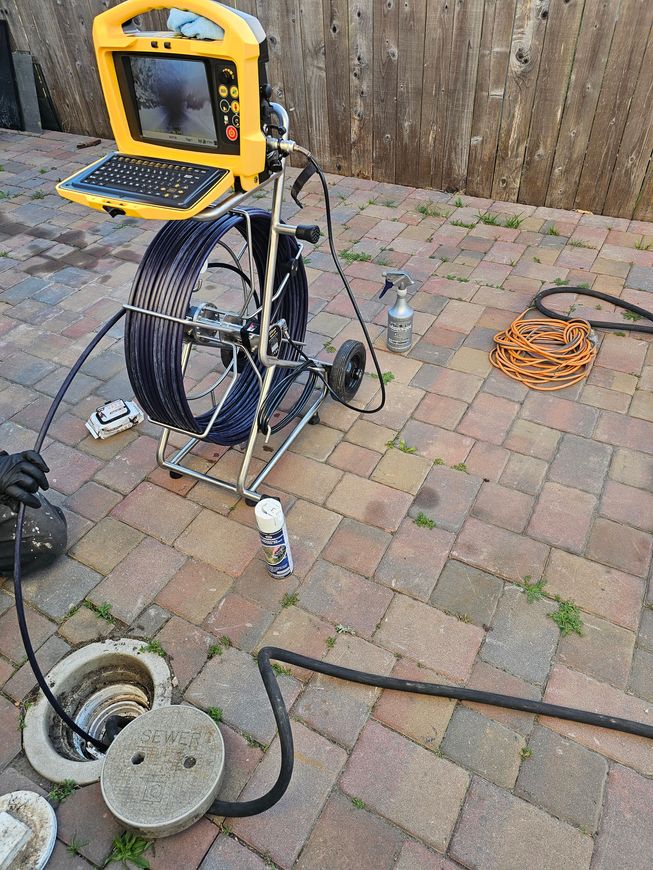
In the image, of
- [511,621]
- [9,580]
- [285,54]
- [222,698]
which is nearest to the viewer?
[222,698]

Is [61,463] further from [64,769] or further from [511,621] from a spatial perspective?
[511,621]

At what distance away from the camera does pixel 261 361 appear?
261 centimetres

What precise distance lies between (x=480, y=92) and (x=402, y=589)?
421 centimetres

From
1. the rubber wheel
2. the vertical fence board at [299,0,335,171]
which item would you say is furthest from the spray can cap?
the vertical fence board at [299,0,335,171]

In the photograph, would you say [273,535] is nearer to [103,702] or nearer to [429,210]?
[103,702]

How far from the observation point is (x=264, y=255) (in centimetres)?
310

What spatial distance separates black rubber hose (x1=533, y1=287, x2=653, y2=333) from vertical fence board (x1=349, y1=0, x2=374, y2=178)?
98.1 inches

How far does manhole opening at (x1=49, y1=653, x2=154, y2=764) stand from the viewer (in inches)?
85.1

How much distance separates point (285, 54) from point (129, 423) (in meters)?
4.02

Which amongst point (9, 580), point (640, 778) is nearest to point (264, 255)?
point (9, 580)

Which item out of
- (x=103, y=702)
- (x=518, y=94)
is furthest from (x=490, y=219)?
(x=103, y=702)

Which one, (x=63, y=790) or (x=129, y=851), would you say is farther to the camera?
(x=63, y=790)

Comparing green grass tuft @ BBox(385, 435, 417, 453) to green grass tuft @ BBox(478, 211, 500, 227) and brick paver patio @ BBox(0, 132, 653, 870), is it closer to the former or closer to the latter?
brick paver patio @ BBox(0, 132, 653, 870)

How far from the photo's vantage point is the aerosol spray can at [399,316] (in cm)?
Result: 331
